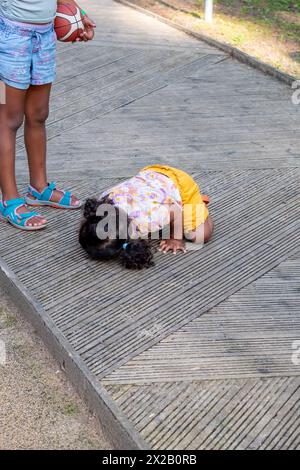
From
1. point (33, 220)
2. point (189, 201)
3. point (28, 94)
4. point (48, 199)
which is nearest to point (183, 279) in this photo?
point (189, 201)

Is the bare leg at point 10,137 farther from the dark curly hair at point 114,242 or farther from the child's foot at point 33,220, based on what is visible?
the dark curly hair at point 114,242

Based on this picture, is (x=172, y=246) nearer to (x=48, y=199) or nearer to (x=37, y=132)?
(x=48, y=199)

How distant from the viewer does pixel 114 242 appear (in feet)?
13.2

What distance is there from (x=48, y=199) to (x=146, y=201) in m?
0.79

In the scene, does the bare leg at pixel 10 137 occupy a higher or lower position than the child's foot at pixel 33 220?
higher

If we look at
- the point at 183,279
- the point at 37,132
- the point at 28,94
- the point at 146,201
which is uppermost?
the point at 28,94

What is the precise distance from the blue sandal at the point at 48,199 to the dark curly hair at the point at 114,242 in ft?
1.90

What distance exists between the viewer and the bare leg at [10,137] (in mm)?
4234

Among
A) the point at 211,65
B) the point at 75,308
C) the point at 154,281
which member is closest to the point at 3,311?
the point at 75,308

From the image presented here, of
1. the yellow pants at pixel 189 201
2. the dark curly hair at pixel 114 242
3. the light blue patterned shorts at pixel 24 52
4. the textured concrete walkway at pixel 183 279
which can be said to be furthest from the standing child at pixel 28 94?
the yellow pants at pixel 189 201

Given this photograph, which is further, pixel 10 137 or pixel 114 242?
pixel 10 137

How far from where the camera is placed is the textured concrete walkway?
3.10 metres

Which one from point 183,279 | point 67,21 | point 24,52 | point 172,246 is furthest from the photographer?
point 67,21

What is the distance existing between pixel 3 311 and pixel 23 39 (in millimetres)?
1408
